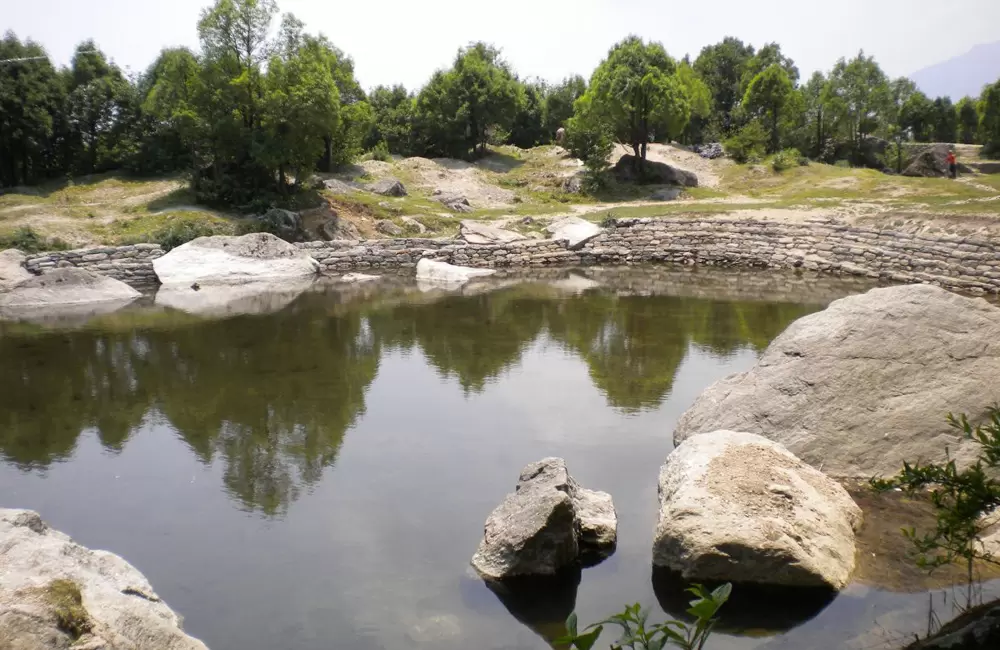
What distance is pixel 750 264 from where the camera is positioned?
2697 cm

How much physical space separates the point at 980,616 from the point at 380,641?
440 centimetres

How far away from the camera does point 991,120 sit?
54.4m

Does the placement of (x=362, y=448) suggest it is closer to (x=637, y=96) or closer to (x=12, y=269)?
(x=12, y=269)

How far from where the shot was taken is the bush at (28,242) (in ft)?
82.7

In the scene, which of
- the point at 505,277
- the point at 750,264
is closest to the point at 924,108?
the point at 750,264

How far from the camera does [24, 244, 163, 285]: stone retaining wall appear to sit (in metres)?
24.6

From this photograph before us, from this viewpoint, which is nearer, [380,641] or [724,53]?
[380,641]

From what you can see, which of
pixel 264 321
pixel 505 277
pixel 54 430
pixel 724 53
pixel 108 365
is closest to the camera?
pixel 54 430

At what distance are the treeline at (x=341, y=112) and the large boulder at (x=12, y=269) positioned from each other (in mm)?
6880

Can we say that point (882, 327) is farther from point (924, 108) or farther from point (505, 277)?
point (924, 108)

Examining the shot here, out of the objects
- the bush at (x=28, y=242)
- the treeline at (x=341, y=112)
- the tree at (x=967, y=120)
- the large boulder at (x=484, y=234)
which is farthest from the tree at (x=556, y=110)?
the bush at (x=28, y=242)

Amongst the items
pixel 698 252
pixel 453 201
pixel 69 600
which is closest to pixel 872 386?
pixel 69 600

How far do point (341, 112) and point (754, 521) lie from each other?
30.6m

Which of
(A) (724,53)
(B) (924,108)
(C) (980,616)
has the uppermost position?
(A) (724,53)
